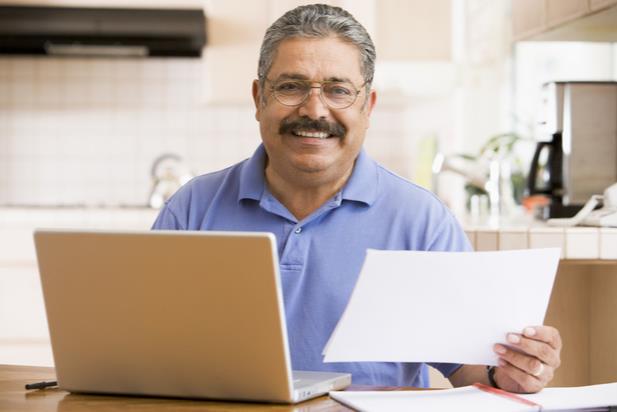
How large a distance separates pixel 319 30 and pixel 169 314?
27.6 inches

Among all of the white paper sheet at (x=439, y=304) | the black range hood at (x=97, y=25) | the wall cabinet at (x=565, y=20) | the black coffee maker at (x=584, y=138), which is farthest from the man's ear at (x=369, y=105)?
the black range hood at (x=97, y=25)

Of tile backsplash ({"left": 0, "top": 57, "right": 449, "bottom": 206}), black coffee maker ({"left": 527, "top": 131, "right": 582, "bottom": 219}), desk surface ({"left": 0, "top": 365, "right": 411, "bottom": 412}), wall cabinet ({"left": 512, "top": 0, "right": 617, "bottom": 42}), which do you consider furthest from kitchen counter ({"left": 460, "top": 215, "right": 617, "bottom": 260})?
tile backsplash ({"left": 0, "top": 57, "right": 449, "bottom": 206})

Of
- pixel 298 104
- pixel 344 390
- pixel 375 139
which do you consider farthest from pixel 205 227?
pixel 375 139

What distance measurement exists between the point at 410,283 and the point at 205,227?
65 centimetres

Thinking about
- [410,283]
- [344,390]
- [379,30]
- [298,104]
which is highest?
[379,30]

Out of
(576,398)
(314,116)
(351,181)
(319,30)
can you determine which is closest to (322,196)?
(351,181)

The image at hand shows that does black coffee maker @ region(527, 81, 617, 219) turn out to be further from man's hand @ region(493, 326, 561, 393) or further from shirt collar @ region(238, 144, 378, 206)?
man's hand @ region(493, 326, 561, 393)

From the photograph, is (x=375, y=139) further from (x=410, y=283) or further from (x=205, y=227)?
(x=410, y=283)

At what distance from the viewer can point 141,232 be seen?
4.13ft

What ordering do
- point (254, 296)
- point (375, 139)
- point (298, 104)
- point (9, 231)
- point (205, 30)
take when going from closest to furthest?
1. point (254, 296)
2. point (298, 104)
3. point (9, 231)
4. point (205, 30)
5. point (375, 139)

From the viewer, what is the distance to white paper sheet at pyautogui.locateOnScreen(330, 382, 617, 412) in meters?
1.30

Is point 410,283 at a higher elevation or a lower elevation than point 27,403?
higher

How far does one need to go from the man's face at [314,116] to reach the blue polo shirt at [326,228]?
0.22ft

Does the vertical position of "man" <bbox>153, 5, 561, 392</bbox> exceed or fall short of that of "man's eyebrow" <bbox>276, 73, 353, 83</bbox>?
it falls short
